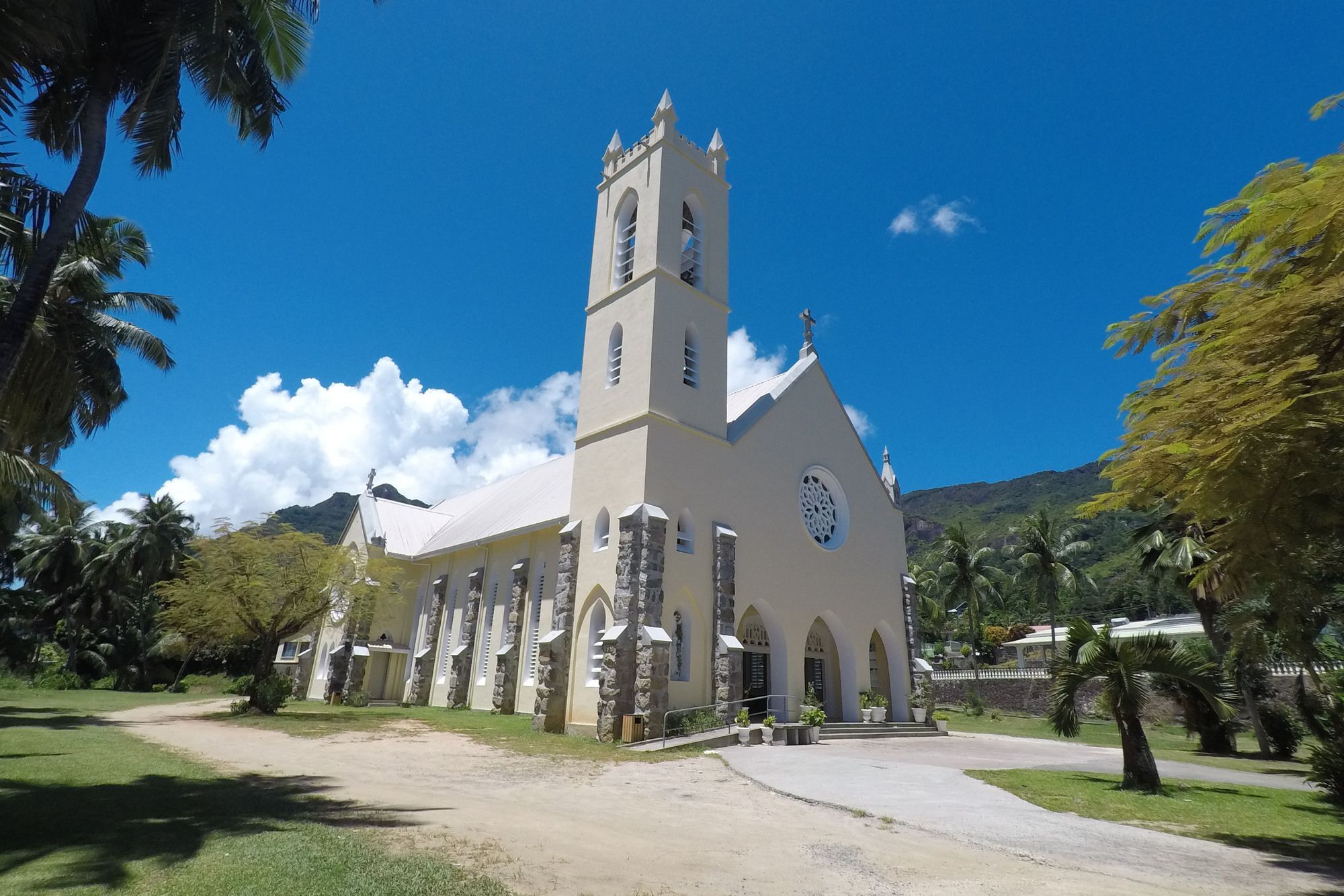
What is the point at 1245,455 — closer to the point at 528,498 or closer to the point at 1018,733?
the point at 1018,733

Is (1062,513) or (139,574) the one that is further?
(1062,513)

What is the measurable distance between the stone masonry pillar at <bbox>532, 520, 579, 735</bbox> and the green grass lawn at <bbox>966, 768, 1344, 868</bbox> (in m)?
10.7

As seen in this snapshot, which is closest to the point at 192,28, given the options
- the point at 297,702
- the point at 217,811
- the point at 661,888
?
the point at 217,811

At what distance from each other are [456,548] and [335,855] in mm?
24165

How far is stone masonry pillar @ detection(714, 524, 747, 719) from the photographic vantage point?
19.1 m

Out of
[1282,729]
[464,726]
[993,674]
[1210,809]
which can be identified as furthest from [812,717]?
[993,674]

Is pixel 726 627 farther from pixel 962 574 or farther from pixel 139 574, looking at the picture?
pixel 139 574

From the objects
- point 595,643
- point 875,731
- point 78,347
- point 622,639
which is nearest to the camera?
point 78,347

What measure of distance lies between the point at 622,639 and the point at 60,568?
41112 millimetres

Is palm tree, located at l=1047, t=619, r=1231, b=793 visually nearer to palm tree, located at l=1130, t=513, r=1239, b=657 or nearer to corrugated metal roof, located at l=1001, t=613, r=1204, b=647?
palm tree, located at l=1130, t=513, r=1239, b=657

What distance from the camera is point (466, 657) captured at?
87.9 feet

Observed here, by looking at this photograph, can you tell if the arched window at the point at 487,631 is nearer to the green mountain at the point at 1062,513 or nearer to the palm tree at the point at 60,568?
the green mountain at the point at 1062,513

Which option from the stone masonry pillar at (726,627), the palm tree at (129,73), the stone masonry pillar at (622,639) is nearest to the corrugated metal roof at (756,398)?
the stone masonry pillar at (726,627)

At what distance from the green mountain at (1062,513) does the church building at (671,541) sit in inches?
480
